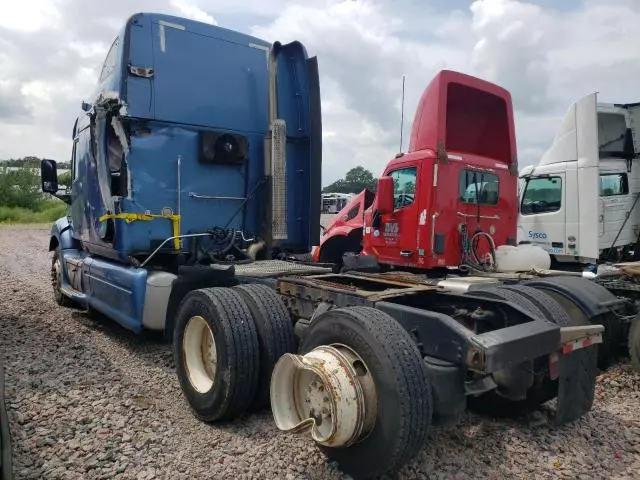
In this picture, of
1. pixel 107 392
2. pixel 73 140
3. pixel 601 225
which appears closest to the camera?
pixel 107 392

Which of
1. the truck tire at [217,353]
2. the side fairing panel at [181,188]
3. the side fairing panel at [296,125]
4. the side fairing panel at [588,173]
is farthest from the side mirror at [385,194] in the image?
the side fairing panel at [588,173]

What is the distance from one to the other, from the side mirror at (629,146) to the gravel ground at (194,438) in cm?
588

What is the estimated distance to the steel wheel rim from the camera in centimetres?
401

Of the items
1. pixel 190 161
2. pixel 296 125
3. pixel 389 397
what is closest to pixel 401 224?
pixel 296 125

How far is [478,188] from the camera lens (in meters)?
6.95

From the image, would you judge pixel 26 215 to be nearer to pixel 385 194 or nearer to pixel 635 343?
pixel 385 194

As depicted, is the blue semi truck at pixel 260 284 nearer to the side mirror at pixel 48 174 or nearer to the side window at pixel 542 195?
the side mirror at pixel 48 174

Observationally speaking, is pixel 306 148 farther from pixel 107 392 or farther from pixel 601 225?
pixel 601 225

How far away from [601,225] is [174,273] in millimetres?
7253

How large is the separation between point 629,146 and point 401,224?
547 cm

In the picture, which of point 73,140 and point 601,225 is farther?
point 601,225

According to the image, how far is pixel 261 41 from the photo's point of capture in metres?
6.00

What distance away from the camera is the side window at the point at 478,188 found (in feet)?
22.2

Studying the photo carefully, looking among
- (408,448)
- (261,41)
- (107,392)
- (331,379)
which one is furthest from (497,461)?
(261,41)
